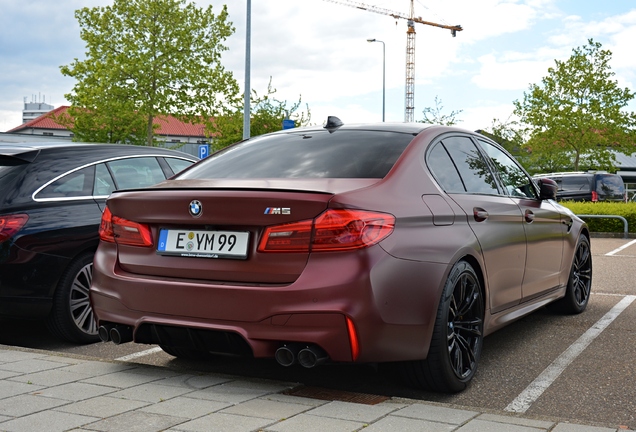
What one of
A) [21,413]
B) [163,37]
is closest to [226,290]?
[21,413]

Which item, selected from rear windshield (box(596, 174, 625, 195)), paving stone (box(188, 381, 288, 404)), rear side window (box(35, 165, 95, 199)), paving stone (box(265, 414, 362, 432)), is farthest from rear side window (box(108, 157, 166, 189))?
rear windshield (box(596, 174, 625, 195))

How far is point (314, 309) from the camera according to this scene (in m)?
3.75

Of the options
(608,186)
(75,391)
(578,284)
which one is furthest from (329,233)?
(608,186)

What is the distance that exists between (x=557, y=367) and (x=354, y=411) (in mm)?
2073

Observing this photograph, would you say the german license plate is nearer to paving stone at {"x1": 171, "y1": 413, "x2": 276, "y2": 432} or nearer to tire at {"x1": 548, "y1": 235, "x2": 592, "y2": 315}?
paving stone at {"x1": 171, "y1": 413, "x2": 276, "y2": 432}

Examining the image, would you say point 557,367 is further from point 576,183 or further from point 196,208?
point 576,183

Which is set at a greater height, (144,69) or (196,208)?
(144,69)

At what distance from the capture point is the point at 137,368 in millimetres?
4523

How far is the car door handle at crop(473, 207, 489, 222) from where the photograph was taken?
15.6 feet

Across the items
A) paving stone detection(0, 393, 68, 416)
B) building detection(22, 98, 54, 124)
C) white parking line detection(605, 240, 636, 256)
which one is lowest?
white parking line detection(605, 240, 636, 256)

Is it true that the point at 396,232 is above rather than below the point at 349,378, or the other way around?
above

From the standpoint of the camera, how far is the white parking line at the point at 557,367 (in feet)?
14.3

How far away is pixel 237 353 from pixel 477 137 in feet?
8.25

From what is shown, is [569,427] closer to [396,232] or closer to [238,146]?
[396,232]
